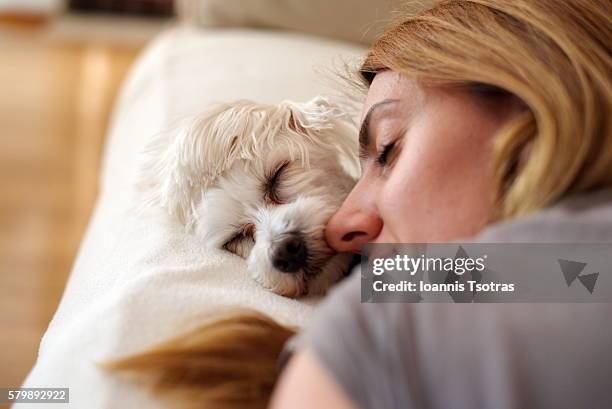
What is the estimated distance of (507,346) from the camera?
59 centimetres

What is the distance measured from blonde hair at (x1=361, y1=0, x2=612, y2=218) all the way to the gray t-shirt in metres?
0.15

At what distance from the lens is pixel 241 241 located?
1.19 meters

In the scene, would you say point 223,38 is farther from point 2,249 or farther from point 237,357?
point 237,357

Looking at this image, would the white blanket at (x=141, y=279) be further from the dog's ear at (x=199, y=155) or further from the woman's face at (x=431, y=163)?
the woman's face at (x=431, y=163)

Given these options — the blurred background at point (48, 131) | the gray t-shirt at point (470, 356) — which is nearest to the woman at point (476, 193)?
the gray t-shirt at point (470, 356)

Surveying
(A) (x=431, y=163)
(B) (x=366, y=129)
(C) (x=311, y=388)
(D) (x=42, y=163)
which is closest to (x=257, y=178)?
(B) (x=366, y=129)

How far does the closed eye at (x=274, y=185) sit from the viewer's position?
3.97 ft

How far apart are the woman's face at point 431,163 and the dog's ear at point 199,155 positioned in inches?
10.8

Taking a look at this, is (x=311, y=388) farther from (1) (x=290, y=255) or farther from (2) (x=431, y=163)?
(1) (x=290, y=255)

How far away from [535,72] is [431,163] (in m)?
0.13

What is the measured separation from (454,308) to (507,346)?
48mm

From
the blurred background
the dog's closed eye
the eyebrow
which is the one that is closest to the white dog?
the dog's closed eye

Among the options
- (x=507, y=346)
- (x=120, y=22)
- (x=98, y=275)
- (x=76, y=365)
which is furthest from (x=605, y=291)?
(x=120, y=22)

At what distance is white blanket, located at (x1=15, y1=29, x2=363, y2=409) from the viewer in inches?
33.4
